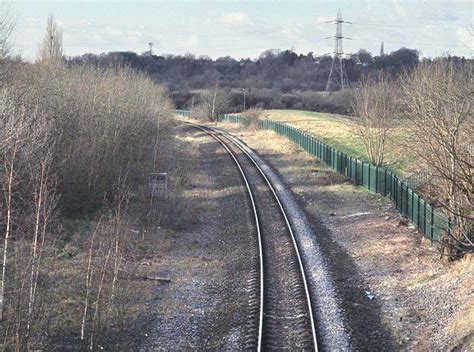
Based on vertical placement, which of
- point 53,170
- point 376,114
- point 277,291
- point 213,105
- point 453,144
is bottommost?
point 277,291

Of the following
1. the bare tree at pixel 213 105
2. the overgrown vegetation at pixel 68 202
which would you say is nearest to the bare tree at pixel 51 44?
the overgrown vegetation at pixel 68 202

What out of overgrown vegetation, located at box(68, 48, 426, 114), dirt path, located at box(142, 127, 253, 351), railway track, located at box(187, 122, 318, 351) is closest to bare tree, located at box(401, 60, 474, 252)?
railway track, located at box(187, 122, 318, 351)

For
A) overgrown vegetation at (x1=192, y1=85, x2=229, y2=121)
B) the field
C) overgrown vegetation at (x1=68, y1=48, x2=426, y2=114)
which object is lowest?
the field

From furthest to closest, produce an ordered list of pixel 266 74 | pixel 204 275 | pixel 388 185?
1. pixel 266 74
2. pixel 388 185
3. pixel 204 275

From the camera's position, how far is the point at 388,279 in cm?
1659

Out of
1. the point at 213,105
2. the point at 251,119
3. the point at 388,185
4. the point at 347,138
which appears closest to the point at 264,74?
the point at 213,105

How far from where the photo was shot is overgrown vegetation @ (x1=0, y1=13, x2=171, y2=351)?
12633 mm

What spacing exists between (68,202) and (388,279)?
11.3m

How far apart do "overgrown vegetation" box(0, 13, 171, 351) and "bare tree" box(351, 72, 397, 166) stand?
11.9m

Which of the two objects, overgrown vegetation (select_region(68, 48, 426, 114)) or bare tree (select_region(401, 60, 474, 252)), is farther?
overgrown vegetation (select_region(68, 48, 426, 114))

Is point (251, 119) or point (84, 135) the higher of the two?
point (251, 119)

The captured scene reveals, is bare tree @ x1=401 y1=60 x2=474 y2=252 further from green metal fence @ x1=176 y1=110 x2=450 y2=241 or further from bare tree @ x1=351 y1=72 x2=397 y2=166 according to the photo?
bare tree @ x1=351 y1=72 x2=397 y2=166

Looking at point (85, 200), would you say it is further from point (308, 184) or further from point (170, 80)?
point (170, 80)

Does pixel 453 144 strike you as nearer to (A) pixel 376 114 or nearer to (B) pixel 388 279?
(B) pixel 388 279
